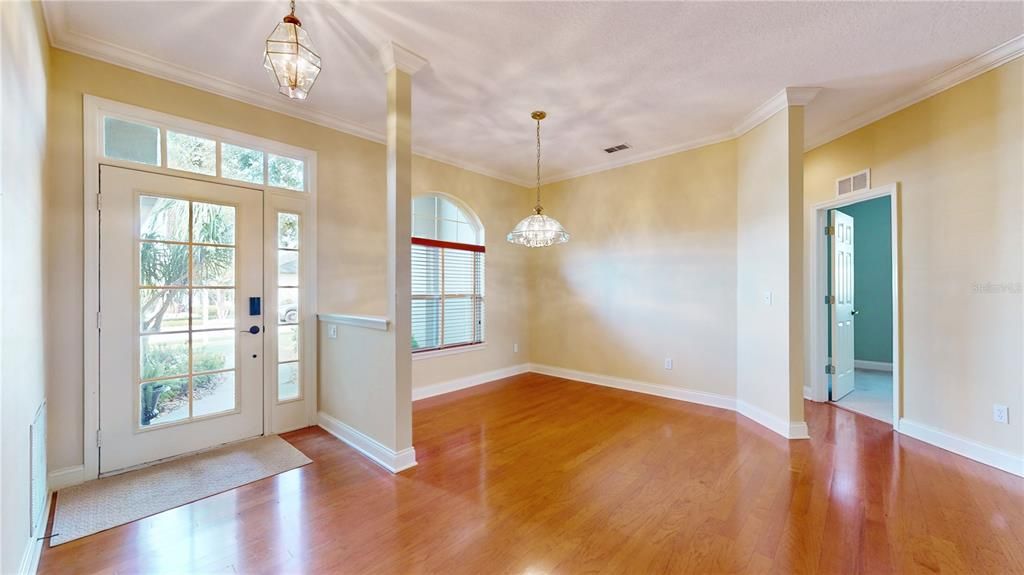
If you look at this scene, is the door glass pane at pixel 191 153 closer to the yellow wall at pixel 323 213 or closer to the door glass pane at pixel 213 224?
the yellow wall at pixel 323 213

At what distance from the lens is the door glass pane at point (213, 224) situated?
9.79 feet

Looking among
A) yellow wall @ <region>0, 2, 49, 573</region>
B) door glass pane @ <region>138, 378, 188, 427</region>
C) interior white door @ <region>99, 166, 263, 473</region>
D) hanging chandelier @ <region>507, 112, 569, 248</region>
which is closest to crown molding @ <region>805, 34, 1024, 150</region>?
hanging chandelier @ <region>507, 112, 569, 248</region>

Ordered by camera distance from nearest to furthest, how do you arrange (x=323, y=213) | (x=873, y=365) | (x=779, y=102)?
(x=779, y=102) < (x=323, y=213) < (x=873, y=365)

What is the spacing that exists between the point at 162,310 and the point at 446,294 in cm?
273

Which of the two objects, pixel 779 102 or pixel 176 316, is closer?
pixel 176 316

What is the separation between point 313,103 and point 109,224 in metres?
1.72

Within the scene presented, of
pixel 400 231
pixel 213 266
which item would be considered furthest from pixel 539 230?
pixel 213 266

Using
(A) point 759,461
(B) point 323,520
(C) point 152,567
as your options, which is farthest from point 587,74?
(C) point 152,567

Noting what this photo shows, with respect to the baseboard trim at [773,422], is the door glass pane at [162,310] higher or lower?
higher

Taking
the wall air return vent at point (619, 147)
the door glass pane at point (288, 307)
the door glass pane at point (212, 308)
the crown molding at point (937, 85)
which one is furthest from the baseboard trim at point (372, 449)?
the crown molding at point (937, 85)

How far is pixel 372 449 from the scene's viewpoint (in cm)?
295

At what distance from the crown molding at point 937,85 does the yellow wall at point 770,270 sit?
0.88 metres

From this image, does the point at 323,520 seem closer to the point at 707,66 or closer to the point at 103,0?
the point at 103,0

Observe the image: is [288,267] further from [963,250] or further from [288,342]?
[963,250]
